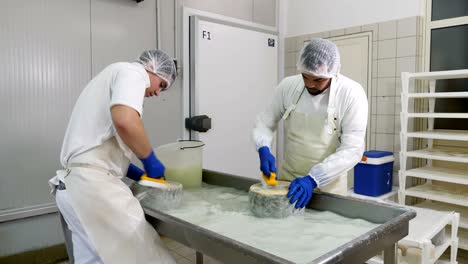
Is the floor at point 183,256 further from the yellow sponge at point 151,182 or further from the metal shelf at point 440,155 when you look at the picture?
the metal shelf at point 440,155

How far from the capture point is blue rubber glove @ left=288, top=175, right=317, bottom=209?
1356mm

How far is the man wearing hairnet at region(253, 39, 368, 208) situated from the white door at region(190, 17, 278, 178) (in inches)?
48.5

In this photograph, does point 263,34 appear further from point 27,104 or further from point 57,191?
point 57,191

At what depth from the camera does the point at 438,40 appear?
279 centimetres

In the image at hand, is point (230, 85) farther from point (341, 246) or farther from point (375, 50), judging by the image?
point (341, 246)

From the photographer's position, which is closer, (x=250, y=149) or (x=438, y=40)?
(x=438, y=40)

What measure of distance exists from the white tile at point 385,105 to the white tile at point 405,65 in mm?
218

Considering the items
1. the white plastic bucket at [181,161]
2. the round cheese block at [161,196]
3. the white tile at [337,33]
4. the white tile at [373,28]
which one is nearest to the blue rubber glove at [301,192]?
the round cheese block at [161,196]

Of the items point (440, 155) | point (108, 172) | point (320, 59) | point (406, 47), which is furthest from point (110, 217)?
point (406, 47)

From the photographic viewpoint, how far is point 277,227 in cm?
128

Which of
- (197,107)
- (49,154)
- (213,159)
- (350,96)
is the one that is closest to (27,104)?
(49,154)

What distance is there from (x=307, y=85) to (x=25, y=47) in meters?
1.80

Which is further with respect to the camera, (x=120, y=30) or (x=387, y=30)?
(x=387, y=30)

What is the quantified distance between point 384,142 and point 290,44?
1.43m
